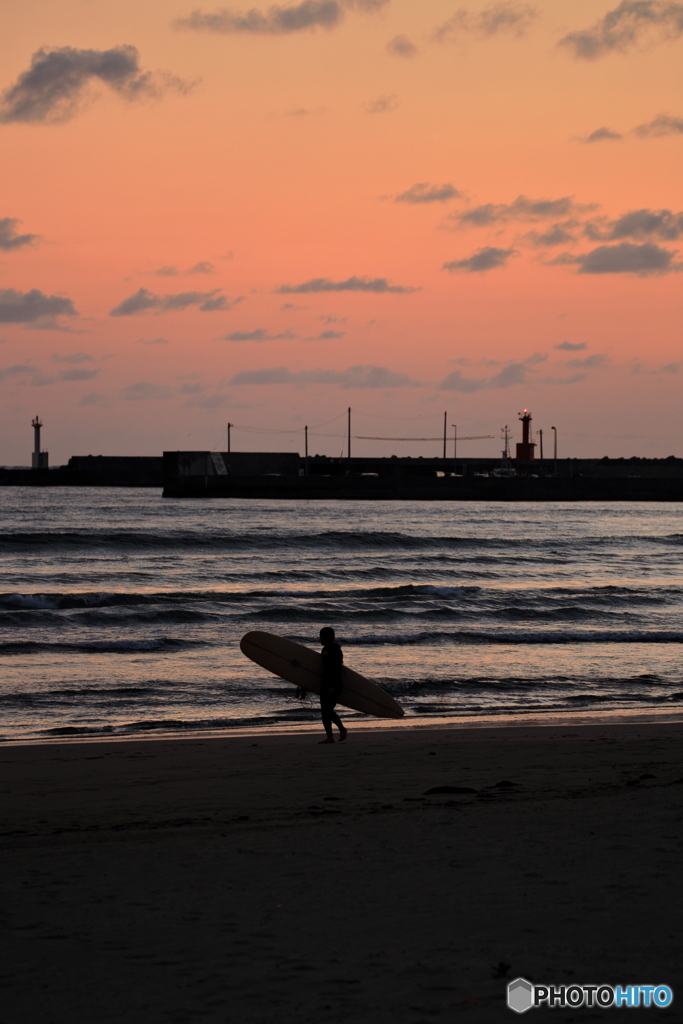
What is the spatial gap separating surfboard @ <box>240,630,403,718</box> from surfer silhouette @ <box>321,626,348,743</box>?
1315mm

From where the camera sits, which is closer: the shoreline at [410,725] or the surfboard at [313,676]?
the shoreline at [410,725]

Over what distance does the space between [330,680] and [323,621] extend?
13.0 m

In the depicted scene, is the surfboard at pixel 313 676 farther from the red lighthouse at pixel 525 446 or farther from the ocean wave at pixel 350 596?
the red lighthouse at pixel 525 446

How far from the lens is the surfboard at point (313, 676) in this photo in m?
12.4

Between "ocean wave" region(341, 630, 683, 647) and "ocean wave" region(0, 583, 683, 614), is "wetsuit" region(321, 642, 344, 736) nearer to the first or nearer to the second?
"ocean wave" region(341, 630, 683, 647)

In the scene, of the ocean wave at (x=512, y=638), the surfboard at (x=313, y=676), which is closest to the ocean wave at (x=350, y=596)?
the ocean wave at (x=512, y=638)

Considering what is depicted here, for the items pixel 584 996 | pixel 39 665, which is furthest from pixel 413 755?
pixel 39 665

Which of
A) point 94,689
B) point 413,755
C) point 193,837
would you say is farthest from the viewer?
point 94,689

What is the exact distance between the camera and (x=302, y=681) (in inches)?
489

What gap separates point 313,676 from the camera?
40.7ft

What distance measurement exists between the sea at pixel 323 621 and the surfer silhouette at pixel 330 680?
1864mm

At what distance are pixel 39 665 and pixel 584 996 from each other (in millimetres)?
14578

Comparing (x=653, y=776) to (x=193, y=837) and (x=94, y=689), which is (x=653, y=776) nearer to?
(x=193, y=837)

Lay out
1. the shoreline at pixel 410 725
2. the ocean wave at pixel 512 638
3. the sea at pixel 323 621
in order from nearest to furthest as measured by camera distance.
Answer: the shoreline at pixel 410 725 → the sea at pixel 323 621 → the ocean wave at pixel 512 638
